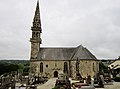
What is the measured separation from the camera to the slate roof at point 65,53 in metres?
49.9

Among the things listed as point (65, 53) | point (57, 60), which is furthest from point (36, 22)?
point (57, 60)

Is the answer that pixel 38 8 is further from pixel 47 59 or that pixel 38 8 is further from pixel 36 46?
pixel 47 59

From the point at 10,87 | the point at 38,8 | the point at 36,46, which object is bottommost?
the point at 10,87

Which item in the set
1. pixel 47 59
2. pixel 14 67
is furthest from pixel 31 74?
pixel 14 67

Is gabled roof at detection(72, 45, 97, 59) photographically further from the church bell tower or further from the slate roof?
the church bell tower

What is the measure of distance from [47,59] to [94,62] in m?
10.8

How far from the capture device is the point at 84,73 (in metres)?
49.2

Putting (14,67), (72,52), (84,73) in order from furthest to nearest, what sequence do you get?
(14,67)
(72,52)
(84,73)

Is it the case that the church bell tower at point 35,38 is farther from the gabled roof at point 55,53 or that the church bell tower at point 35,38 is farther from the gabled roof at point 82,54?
the gabled roof at point 82,54

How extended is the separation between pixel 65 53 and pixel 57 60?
2.91 meters

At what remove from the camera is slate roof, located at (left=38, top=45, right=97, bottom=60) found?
49.9 meters

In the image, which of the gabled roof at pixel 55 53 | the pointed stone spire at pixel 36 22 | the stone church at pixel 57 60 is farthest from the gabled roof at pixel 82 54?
the pointed stone spire at pixel 36 22

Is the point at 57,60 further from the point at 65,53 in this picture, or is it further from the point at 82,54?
the point at 82,54

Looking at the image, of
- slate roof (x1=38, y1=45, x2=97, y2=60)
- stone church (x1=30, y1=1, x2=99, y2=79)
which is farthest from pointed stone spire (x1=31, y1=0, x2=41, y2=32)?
slate roof (x1=38, y1=45, x2=97, y2=60)
